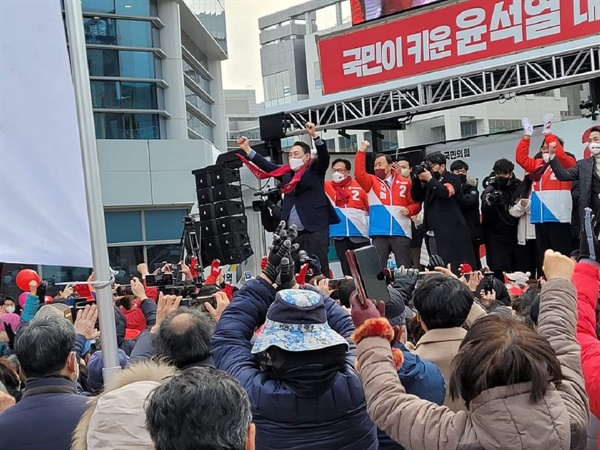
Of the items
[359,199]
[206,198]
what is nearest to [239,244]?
[206,198]

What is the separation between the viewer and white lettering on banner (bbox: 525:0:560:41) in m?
9.64

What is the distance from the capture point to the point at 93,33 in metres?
21.1

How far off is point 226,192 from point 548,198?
409 cm

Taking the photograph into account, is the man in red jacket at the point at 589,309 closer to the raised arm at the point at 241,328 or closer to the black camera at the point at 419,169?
the raised arm at the point at 241,328

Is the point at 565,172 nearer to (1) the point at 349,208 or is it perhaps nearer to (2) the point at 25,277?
(1) the point at 349,208

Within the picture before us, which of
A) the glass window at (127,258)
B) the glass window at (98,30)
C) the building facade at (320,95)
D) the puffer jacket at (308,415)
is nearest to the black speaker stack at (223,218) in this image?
the puffer jacket at (308,415)

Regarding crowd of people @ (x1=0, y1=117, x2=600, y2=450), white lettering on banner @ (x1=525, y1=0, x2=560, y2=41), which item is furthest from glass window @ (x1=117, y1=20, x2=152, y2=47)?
crowd of people @ (x1=0, y1=117, x2=600, y2=450)

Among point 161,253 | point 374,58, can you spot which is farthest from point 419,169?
point 161,253

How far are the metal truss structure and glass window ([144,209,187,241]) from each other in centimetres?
1077

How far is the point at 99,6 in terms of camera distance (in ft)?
69.6

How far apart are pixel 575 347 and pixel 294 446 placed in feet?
2.89

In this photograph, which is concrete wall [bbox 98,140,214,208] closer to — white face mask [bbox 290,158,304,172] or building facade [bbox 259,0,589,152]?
building facade [bbox 259,0,589,152]

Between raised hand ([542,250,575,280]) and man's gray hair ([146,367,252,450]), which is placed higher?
raised hand ([542,250,575,280])

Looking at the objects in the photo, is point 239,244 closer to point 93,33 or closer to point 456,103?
point 456,103
